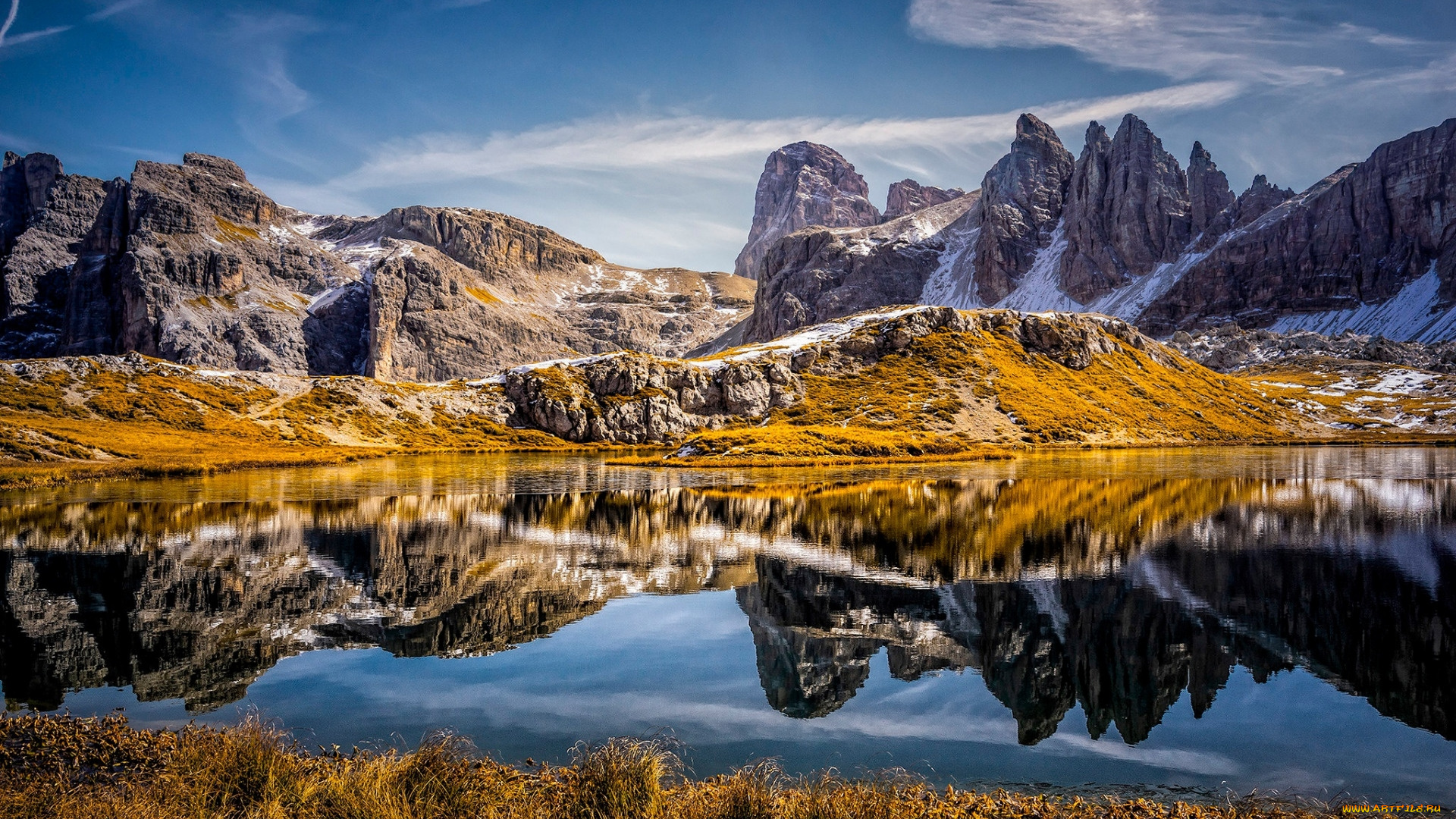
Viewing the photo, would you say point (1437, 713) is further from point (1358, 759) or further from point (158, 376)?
point (158, 376)

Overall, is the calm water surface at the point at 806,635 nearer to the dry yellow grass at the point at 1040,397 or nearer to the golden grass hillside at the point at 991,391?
the golden grass hillside at the point at 991,391

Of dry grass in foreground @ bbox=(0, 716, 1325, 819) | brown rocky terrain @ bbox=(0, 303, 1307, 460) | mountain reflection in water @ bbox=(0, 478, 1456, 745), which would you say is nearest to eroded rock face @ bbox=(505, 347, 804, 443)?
brown rocky terrain @ bbox=(0, 303, 1307, 460)

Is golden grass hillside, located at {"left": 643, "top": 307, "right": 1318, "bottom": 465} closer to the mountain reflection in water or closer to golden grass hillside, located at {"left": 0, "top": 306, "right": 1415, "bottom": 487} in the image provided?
golden grass hillside, located at {"left": 0, "top": 306, "right": 1415, "bottom": 487}

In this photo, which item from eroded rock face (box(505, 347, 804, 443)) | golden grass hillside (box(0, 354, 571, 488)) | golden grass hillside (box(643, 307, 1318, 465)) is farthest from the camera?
eroded rock face (box(505, 347, 804, 443))

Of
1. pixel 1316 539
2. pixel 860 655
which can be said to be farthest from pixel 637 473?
pixel 860 655

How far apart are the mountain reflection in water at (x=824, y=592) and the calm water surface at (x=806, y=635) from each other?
0.40 feet

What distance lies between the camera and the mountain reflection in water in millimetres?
15492

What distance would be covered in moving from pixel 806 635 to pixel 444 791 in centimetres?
979

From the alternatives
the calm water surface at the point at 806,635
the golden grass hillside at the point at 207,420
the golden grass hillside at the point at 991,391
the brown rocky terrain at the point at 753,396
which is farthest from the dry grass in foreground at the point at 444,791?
the brown rocky terrain at the point at 753,396

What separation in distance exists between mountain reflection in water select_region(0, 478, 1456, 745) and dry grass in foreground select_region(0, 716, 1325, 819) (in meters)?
3.09

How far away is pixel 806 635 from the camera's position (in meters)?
18.2

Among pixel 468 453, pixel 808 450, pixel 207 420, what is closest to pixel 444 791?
→ pixel 808 450

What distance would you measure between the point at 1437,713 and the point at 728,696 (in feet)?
38.5

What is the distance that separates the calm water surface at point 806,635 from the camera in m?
12.8
